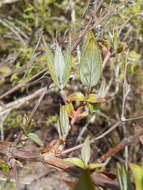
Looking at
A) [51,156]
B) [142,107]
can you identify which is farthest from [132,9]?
[142,107]

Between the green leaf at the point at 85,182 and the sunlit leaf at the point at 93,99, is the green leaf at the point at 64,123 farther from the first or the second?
the green leaf at the point at 85,182

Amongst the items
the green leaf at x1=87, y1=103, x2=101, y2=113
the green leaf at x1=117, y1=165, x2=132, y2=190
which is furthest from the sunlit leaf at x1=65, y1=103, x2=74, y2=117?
the green leaf at x1=117, y1=165, x2=132, y2=190

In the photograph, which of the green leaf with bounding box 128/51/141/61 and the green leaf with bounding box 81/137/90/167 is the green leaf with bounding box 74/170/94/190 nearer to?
the green leaf with bounding box 81/137/90/167

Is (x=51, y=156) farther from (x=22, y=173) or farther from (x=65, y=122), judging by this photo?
(x=22, y=173)


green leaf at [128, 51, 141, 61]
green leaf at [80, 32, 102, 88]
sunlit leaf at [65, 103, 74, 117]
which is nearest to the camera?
green leaf at [80, 32, 102, 88]

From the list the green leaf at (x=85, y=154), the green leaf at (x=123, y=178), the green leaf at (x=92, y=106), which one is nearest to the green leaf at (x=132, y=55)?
the green leaf at (x=92, y=106)

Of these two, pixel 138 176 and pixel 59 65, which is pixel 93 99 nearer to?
pixel 59 65
